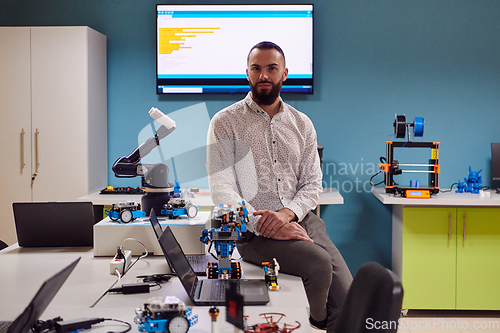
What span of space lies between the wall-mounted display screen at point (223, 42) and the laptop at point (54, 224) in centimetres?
165

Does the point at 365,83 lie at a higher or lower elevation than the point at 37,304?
higher

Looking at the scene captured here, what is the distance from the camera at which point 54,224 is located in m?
1.78

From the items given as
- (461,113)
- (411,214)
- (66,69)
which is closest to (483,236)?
(411,214)

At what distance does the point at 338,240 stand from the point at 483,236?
108 cm

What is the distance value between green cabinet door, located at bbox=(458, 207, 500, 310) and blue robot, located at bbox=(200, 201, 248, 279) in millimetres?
2006

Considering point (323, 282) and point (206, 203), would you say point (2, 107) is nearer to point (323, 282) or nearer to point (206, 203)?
point (206, 203)

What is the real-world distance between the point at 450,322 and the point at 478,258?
0.49 metres

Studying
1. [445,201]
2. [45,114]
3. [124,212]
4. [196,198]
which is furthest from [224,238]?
[45,114]

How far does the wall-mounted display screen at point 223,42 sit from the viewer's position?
314 centimetres

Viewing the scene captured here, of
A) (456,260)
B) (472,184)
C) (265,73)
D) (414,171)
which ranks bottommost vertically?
(456,260)

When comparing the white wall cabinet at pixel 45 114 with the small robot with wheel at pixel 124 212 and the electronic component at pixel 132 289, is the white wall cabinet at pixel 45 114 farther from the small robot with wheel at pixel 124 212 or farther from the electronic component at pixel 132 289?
the electronic component at pixel 132 289

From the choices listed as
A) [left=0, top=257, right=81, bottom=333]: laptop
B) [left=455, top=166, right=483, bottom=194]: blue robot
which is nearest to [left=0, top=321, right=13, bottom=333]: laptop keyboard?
[left=0, top=257, right=81, bottom=333]: laptop

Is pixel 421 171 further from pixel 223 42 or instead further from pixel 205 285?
pixel 205 285

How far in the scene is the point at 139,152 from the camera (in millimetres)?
2043
